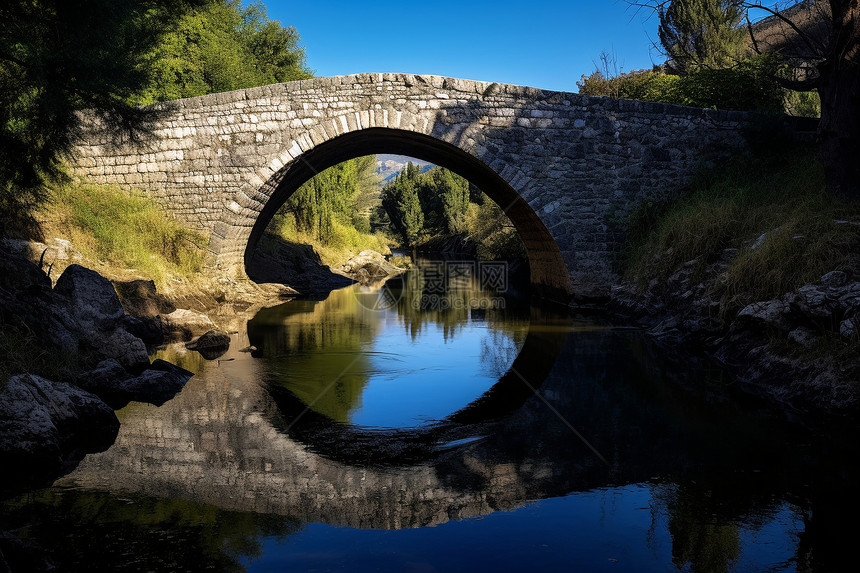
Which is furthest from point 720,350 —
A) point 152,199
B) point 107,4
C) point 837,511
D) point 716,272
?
point 152,199

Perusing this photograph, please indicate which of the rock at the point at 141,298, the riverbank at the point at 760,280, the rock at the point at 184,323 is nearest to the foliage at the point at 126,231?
the rock at the point at 141,298

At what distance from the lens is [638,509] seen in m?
3.29

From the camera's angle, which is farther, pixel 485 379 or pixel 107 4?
pixel 485 379

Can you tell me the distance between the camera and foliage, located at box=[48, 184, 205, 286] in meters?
9.33

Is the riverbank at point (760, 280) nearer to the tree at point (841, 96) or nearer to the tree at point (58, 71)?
the tree at point (841, 96)

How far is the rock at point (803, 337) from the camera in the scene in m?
5.33

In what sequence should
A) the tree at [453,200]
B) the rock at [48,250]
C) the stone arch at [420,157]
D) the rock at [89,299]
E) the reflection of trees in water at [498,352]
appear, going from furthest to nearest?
1. the tree at [453,200]
2. the stone arch at [420,157]
3. the rock at [48,250]
4. the reflection of trees in water at [498,352]
5. the rock at [89,299]

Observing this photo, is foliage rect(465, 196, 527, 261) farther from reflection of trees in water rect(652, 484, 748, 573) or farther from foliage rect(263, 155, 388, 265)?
reflection of trees in water rect(652, 484, 748, 573)

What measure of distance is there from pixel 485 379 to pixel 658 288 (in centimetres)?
433

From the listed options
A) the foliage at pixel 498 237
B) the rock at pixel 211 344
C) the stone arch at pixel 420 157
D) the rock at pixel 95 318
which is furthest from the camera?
the foliage at pixel 498 237

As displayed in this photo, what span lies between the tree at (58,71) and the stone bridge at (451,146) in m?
4.98

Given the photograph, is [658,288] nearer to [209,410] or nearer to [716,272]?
[716,272]

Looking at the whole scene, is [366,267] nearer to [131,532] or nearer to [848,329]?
[848,329]

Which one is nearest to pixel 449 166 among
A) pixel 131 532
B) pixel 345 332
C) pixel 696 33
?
pixel 345 332
